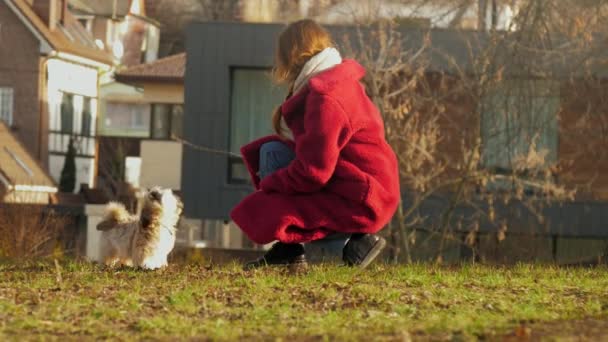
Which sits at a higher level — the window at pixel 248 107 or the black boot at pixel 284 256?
the window at pixel 248 107

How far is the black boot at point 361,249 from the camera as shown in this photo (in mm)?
8883

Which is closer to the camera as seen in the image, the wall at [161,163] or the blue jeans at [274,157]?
the blue jeans at [274,157]

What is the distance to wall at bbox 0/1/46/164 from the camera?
127ft

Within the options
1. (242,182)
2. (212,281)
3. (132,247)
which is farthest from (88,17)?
(212,281)

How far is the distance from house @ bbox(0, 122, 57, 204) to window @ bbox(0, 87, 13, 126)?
922 millimetres

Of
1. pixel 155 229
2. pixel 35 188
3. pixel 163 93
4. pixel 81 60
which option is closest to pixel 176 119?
pixel 163 93

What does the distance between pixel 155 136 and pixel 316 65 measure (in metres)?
43.1

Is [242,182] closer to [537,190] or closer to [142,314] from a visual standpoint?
[537,190]

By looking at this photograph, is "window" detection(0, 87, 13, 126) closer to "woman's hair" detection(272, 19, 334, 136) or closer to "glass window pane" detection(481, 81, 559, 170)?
→ "glass window pane" detection(481, 81, 559, 170)

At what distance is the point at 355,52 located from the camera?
80.4 feet

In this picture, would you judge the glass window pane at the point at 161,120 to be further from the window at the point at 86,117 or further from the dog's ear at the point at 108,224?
the dog's ear at the point at 108,224

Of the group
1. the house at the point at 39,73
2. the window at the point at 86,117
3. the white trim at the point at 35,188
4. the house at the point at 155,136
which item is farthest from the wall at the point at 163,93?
the white trim at the point at 35,188

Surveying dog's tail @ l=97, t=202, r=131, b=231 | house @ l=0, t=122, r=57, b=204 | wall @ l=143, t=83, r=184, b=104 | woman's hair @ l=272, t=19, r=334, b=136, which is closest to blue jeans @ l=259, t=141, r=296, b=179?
woman's hair @ l=272, t=19, r=334, b=136

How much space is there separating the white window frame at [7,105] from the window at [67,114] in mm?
2072
